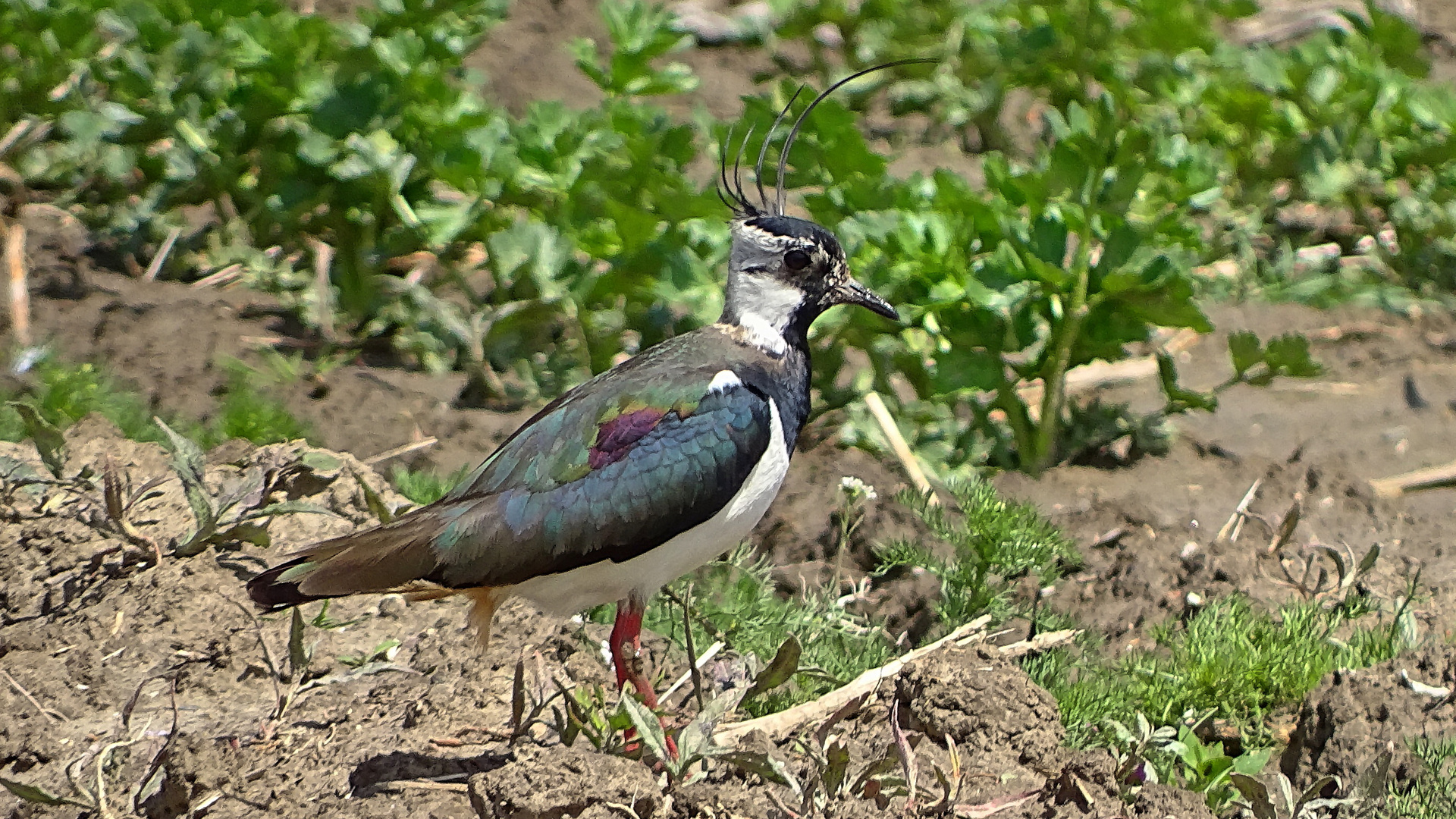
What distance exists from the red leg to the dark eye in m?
1.01

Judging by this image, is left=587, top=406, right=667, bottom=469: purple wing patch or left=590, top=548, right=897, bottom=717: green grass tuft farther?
left=590, top=548, right=897, bottom=717: green grass tuft

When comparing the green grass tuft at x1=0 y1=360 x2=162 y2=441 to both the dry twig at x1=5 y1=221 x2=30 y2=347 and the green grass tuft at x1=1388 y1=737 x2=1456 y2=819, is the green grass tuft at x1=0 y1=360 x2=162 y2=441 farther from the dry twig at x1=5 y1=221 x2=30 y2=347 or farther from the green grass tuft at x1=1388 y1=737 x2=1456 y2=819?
the green grass tuft at x1=1388 y1=737 x2=1456 y2=819

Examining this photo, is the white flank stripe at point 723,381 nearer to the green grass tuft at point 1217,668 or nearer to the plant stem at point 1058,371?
the green grass tuft at point 1217,668

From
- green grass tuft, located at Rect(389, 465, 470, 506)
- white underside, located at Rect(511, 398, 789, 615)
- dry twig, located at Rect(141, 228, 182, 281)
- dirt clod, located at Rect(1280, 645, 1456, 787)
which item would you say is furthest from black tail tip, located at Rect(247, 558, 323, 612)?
dry twig, located at Rect(141, 228, 182, 281)

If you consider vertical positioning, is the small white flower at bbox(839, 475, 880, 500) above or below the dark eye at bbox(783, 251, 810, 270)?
below

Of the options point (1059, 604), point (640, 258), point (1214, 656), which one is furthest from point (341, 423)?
point (1214, 656)

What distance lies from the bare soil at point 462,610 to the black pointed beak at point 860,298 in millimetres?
678

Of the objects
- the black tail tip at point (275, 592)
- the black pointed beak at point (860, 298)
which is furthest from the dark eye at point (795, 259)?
the black tail tip at point (275, 592)

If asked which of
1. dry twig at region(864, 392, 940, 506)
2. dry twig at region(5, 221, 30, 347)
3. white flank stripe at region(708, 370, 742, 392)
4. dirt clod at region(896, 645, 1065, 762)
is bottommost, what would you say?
dry twig at region(5, 221, 30, 347)

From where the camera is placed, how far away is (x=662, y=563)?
3854 millimetres

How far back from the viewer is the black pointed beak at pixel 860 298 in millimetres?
4445

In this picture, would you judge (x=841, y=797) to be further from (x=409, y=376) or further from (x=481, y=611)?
(x=409, y=376)

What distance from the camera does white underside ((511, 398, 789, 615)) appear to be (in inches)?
152

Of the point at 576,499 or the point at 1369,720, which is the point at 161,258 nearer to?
the point at 576,499
